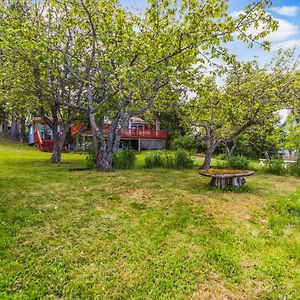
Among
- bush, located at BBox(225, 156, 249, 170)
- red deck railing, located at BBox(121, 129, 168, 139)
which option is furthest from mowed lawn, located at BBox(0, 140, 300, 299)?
red deck railing, located at BBox(121, 129, 168, 139)

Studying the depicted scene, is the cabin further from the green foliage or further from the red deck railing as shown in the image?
the green foliage

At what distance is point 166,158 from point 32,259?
1102 cm

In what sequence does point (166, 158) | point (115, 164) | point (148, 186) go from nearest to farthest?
point (148, 186) → point (115, 164) → point (166, 158)

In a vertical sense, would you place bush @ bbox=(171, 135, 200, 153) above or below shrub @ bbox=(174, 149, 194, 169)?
above

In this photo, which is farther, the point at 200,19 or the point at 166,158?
the point at 166,158

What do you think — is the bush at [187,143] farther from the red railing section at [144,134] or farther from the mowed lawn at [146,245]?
the mowed lawn at [146,245]

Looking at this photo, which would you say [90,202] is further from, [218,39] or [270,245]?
[218,39]

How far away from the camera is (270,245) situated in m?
5.23

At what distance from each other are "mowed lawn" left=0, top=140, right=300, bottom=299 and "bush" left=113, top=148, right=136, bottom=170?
17.3 ft

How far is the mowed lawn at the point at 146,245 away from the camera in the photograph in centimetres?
399

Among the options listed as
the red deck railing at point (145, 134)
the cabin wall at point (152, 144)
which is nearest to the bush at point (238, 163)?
the red deck railing at point (145, 134)

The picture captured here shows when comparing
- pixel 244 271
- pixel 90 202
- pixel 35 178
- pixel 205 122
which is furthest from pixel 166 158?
pixel 244 271

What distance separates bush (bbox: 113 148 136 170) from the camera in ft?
44.4

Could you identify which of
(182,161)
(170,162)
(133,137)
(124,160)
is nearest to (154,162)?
(170,162)
